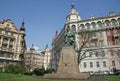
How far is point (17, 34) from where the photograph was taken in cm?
6625

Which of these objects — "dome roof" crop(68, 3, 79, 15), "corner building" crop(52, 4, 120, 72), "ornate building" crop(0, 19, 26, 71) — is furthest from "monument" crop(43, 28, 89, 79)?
"ornate building" crop(0, 19, 26, 71)

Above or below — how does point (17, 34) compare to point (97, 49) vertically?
above

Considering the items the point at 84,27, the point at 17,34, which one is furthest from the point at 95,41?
the point at 17,34

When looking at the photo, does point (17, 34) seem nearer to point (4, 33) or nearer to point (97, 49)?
point (4, 33)

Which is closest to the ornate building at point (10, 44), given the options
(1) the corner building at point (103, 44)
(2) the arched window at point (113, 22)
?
(1) the corner building at point (103, 44)

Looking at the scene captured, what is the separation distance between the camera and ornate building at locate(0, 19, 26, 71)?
5922 cm

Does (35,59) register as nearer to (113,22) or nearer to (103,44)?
(103,44)

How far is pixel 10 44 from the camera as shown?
62.3 meters

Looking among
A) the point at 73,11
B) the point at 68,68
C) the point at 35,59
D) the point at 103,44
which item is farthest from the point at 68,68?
the point at 35,59

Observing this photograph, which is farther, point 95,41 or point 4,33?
point 4,33

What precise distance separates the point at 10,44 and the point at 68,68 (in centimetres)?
4859

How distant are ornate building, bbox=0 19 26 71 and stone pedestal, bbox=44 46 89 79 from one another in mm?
43272

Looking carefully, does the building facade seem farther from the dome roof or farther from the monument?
the monument

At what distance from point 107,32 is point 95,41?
18.2 feet
